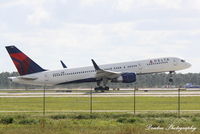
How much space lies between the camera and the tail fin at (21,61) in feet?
251

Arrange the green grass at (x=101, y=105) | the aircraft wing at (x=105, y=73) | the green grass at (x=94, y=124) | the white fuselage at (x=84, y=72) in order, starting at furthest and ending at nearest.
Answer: the white fuselage at (x=84, y=72)
the aircraft wing at (x=105, y=73)
the green grass at (x=101, y=105)
the green grass at (x=94, y=124)

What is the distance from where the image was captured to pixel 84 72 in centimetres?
7750

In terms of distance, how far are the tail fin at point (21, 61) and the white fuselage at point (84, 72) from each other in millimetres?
911

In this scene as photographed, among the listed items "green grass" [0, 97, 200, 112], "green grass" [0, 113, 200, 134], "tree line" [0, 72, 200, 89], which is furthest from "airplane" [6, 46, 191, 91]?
"tree line" [0, 72, 200, 89]

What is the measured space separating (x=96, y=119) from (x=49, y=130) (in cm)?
689

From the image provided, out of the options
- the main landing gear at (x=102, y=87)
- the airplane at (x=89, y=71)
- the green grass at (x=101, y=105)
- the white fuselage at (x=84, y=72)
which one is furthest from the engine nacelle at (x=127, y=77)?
the green grass at (x=101, y=105)

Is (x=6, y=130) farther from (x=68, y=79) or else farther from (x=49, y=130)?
(x=68, y=79)

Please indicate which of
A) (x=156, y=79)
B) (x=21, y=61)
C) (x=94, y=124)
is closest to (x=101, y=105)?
(x=94, y=124)

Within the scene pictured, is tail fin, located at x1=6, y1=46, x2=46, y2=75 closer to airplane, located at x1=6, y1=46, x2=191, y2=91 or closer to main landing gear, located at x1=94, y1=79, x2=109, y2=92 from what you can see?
airplane, located at x1=6, y1=46, x2=191, y2=91

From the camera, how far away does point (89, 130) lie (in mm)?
24781

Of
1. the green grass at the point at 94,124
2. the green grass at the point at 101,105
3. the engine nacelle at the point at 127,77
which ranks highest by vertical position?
the engine nacelle at the point at 127,77

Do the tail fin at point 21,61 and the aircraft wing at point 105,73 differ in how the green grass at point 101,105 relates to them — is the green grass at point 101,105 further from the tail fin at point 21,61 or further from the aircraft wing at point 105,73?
the tail fin at point 21,61

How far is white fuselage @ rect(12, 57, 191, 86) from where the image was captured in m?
76.0

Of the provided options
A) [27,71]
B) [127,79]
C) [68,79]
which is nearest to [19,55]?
[27,71]
